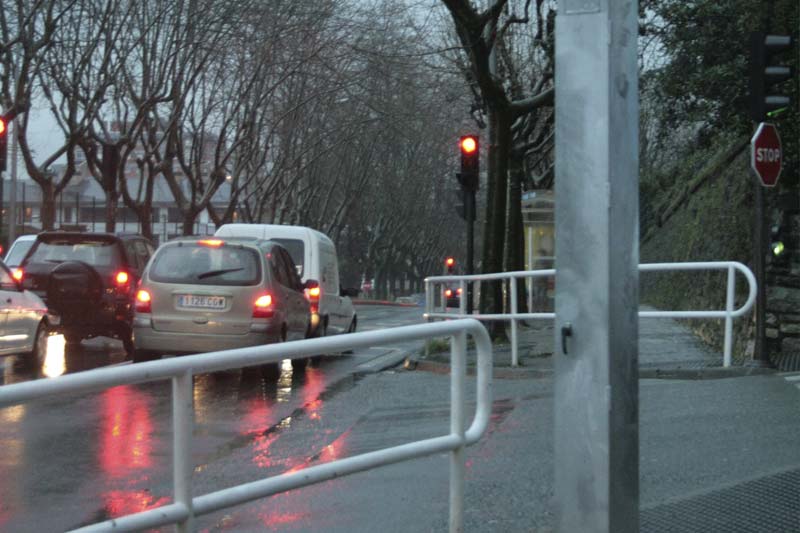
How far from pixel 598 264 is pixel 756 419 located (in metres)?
4.86

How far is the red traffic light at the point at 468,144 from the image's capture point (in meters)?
18.1

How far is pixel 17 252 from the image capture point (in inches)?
802

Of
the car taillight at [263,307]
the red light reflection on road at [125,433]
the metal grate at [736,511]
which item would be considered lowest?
the metal grate at [736,511]

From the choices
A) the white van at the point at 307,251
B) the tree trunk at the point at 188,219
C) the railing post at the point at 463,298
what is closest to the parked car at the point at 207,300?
the railing post at the point at 463,298

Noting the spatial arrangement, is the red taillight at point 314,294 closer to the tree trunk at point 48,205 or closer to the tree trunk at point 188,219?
the tree trunk at point 48,205

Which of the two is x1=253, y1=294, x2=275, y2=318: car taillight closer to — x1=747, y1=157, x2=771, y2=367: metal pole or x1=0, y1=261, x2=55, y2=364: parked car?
x1=0, y1=261, x2=55, y2=364: parked car

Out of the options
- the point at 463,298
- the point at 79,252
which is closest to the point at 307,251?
the point at 463,298

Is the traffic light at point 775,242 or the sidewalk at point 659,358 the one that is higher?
the traffic light at point 775,242

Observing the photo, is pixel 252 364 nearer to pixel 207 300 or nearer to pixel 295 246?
pixel 207 300

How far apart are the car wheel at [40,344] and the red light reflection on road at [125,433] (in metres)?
10.4

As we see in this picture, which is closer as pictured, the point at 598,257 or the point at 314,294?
the point at 598,257

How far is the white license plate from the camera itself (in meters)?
13.7

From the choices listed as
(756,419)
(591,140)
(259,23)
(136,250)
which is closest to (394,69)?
(259,23)

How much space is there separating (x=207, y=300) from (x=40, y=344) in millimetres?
2280
